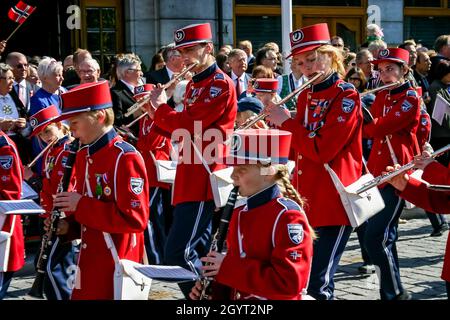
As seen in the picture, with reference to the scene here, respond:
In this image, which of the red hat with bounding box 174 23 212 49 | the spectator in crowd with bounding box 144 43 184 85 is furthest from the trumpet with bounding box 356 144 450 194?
the spectator in crowd with bounding box 144 43 184 85

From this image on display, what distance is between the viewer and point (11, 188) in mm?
6027

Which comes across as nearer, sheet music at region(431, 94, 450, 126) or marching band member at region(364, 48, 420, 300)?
sheet music at region(431, 94, 450, 126)

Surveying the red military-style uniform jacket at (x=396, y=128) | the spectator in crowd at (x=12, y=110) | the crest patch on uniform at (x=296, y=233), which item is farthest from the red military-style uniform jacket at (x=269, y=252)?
the spectator in crowd at (x=12, y=110)

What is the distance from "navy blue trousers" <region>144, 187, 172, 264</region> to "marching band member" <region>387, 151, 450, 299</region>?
12.4ft

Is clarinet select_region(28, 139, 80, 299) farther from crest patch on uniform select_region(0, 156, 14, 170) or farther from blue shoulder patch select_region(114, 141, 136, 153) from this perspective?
crest patch on uniform select_region(0, 156, 14, 170)

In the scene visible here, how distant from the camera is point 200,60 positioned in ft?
22.4

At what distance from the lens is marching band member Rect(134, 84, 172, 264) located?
27.8 feet

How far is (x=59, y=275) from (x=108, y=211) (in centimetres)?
181

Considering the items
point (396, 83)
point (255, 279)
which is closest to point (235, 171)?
point (255, 279)

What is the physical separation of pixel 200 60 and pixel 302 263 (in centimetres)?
292

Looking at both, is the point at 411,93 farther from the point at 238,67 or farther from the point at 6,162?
the point at 238,67

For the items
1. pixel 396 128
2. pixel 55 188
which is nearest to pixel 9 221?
pixel 55 188
